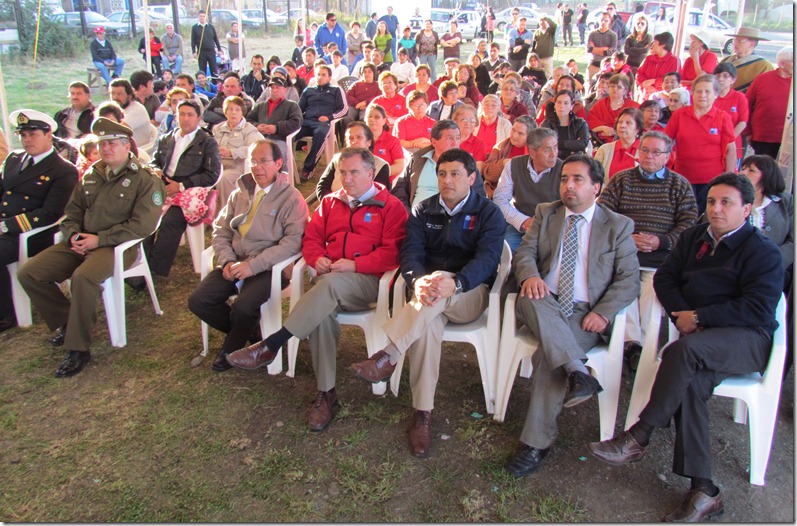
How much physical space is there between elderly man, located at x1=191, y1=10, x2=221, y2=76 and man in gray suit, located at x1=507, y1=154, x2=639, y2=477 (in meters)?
10.0

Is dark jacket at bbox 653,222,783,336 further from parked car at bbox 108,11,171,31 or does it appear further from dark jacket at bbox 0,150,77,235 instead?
parked car at bbox 108,11,171,31

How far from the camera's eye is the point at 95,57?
10.8 m

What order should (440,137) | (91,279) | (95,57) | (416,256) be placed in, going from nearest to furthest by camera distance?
(416,256) → (91,279) → (440,137) → (95,57)

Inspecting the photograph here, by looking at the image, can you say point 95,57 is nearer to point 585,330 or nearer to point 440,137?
point 440,137

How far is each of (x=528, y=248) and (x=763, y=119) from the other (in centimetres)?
360

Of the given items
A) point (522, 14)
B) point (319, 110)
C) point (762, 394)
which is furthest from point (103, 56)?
point (522, 14)

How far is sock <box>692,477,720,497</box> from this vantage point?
222cm

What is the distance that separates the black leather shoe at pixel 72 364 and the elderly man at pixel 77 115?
308cm

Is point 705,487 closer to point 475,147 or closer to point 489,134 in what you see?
point 475,147

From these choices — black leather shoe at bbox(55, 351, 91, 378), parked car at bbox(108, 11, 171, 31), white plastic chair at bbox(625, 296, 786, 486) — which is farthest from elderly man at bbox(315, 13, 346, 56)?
white plastic chair at bbox(625, 296, 786, 486)

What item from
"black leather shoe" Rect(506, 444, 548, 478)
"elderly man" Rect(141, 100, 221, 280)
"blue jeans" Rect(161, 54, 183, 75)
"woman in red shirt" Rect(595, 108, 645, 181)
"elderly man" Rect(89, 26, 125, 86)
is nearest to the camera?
"black leather shoe" Rect(506, 444, 548, 478)

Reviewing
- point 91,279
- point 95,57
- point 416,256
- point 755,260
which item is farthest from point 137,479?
point 95,57

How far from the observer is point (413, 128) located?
5.60 m

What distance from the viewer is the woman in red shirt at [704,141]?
13.8ft
